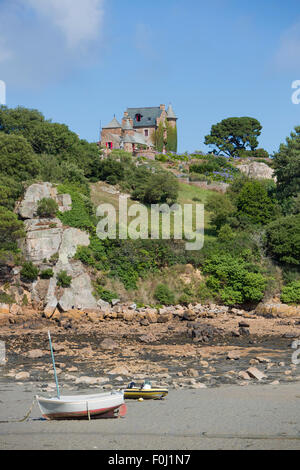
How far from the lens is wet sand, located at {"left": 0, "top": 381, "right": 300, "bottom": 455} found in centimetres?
1244

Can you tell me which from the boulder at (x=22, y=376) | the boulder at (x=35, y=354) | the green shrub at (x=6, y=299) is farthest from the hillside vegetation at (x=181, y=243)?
the boulder at (x=22, y=376)

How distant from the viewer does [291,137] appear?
174 ft

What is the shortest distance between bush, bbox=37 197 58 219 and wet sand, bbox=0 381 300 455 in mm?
22173

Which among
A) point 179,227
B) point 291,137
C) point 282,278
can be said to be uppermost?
point 291,137

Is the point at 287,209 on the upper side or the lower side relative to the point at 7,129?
lower

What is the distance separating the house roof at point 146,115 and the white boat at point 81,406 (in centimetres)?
7645

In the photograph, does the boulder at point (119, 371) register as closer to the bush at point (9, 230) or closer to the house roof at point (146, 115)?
the bush at point (9, 230)

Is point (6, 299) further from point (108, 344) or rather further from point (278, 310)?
point (278, 310)

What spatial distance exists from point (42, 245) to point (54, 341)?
11017 mm

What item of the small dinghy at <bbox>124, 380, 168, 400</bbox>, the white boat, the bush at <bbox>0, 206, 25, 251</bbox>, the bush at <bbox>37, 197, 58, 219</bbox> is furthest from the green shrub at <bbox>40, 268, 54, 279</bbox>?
the white boat

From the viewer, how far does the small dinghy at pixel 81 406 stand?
1385 centimetres

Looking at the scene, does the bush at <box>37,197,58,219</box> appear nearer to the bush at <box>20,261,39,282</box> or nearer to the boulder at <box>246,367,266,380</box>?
the bush at <box>20,261,39,282</box>

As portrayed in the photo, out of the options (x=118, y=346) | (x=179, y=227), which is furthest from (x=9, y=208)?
(x=118, y=346)
